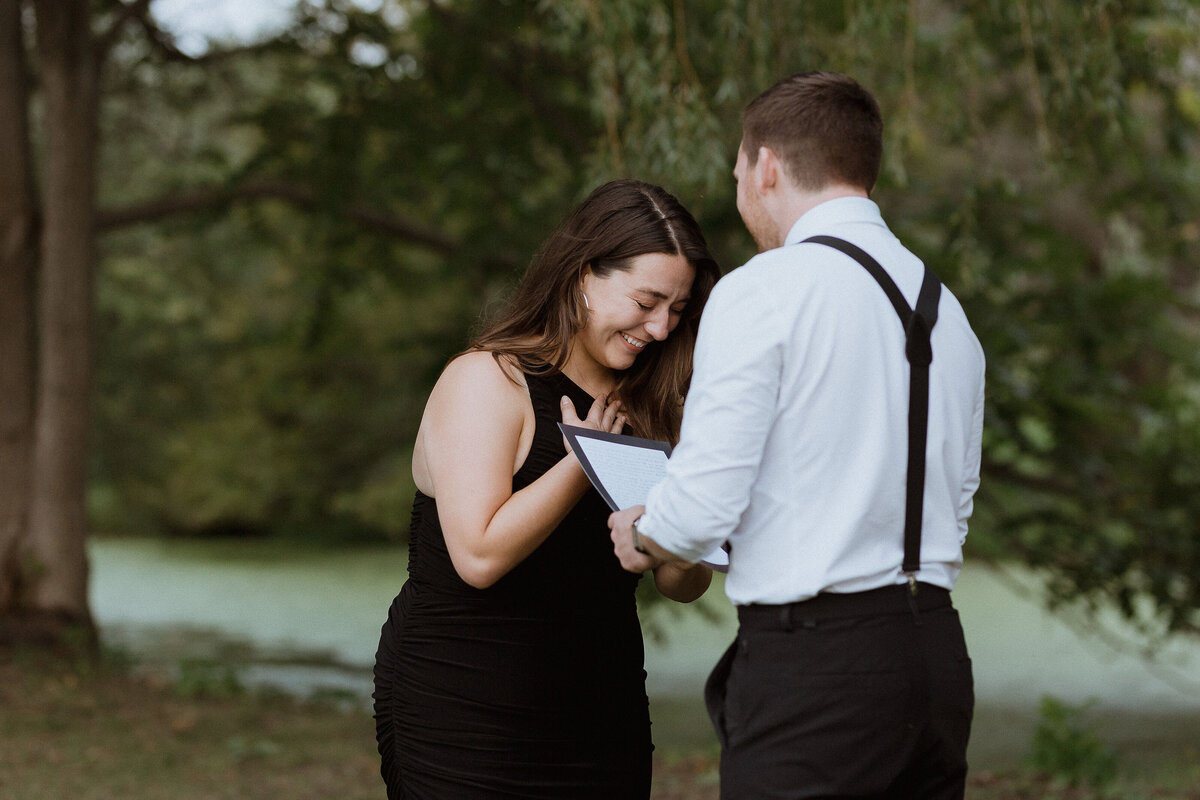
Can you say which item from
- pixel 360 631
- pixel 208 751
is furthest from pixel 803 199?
pixel 360 631

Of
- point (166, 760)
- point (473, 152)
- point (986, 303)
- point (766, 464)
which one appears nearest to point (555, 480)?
point (766, 464)

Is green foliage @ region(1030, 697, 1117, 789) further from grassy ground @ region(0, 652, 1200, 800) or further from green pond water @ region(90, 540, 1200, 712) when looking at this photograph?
green pond water @ region(90, 540, 1200, 712)

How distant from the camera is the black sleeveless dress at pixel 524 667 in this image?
2.29 m

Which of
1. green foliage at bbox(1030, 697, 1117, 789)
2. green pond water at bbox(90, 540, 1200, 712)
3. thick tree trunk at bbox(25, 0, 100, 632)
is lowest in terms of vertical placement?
green pond water at bbox(90, 540, 1200, 712)

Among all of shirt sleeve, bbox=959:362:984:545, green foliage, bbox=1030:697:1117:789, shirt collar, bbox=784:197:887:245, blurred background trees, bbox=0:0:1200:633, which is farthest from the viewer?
green foliage, bbox=1030:697:1117:789

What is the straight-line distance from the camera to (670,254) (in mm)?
2318

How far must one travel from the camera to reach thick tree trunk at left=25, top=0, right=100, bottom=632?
7.89 m

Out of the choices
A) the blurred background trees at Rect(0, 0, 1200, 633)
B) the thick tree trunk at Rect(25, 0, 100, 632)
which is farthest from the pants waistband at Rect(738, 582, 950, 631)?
the thick tree trunk at Rect(25, 0, 100, 632)

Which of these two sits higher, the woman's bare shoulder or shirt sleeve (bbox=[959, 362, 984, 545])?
the woman's bare shoulder

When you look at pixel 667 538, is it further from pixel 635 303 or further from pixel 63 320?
pixel 63 320

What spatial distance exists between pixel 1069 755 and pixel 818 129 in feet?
14.5

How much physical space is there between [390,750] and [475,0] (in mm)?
6304

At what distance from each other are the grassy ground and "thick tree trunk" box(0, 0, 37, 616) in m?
0.98

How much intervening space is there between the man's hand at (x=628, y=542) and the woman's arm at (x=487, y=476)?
5.6 inches
